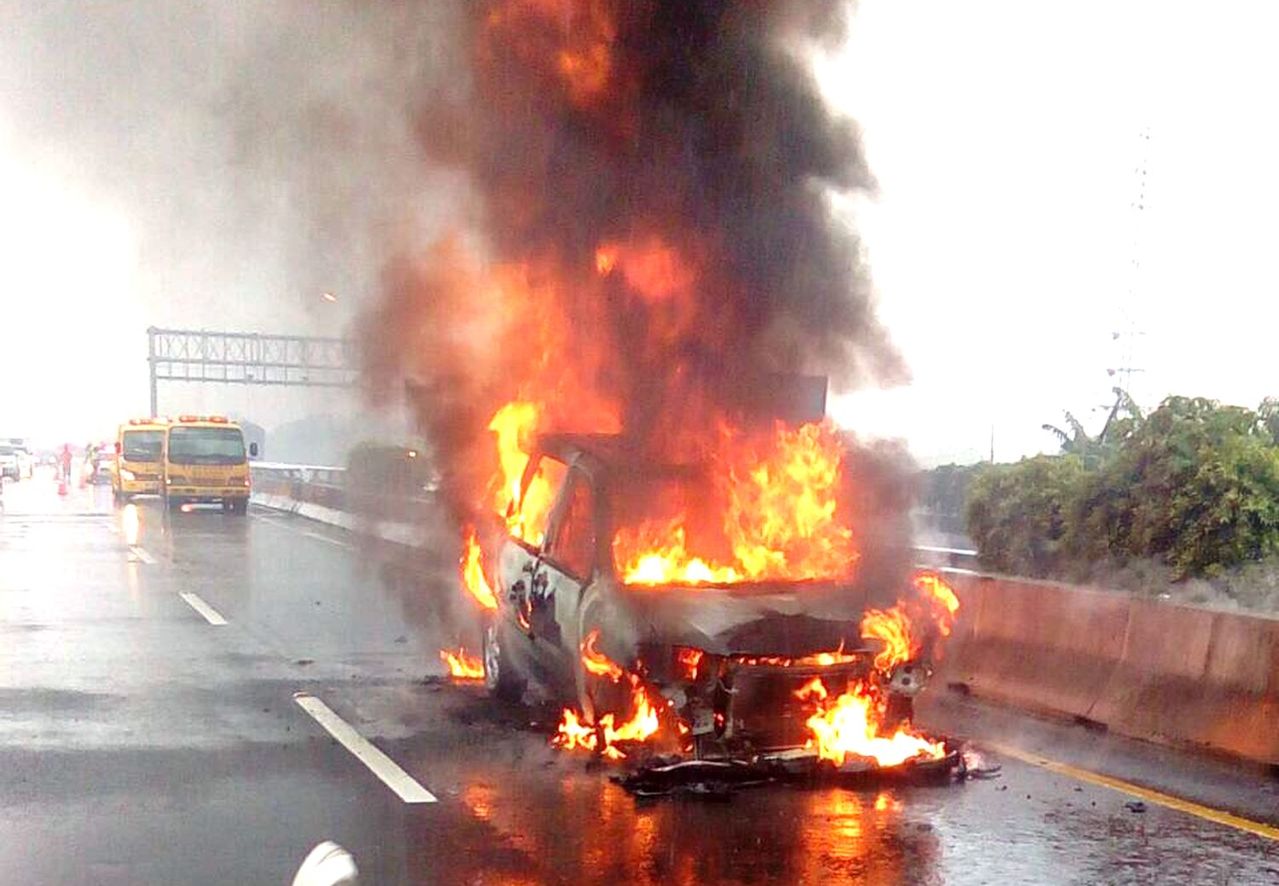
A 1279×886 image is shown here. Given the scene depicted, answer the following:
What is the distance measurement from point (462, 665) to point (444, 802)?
4355mm

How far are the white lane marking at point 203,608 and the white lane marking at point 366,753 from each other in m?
4.29

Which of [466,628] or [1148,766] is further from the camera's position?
[466,628]

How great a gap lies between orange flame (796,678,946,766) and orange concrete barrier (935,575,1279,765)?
1694 millimetres

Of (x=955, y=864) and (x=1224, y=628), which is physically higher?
(x=1224, y=628)

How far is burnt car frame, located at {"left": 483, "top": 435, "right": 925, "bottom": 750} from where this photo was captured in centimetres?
682

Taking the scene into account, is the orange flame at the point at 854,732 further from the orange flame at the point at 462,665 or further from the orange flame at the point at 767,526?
the orange flame at the point at 462,665

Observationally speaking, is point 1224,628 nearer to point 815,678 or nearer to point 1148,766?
point 1148,766

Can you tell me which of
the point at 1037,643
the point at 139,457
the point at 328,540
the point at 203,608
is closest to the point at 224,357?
the point at 139,457

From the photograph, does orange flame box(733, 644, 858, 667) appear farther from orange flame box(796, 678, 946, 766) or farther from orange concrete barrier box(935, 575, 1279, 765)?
orange concrete barrier box(935, 575, 1279, 765)

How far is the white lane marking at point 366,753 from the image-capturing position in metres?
6.99

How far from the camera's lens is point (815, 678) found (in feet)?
22.8

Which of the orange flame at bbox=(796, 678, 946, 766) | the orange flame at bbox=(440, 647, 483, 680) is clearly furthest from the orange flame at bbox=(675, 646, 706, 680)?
the orange flame at bbox=(440, 647, 483, 680)

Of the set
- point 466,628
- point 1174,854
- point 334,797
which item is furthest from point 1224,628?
point 466,628

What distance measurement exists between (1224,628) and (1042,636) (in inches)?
59.5
